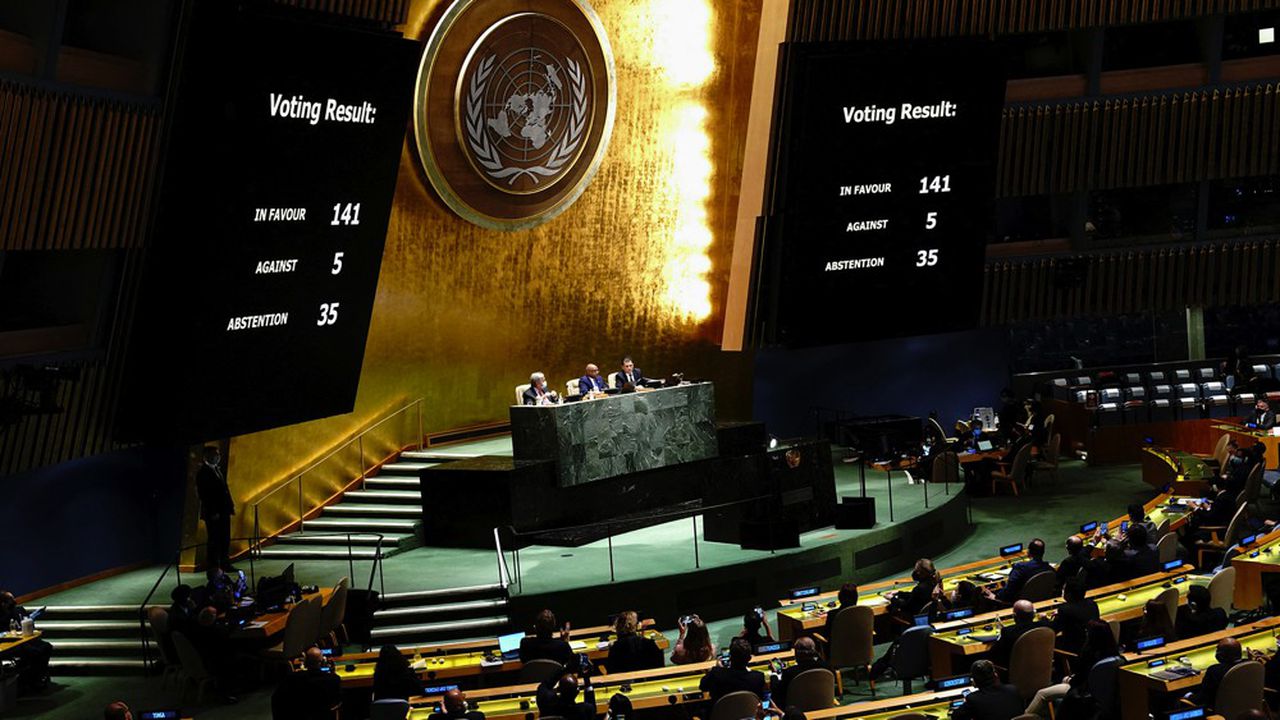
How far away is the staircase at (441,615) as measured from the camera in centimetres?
1608

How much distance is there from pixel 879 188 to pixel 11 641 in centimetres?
1096

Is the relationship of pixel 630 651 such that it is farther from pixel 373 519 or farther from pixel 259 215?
pixel 373 519

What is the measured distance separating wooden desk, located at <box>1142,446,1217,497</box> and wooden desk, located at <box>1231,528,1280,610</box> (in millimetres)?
3456

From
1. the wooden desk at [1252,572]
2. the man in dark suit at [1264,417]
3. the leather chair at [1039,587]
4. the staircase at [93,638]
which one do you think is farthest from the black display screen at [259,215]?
the man in dark suit at [1264,417]

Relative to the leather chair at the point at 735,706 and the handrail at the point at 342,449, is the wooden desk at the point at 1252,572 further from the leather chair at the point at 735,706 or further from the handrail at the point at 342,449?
the handrail at the point at 342,449

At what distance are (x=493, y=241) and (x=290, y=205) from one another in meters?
6.10

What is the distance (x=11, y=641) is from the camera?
1465cm

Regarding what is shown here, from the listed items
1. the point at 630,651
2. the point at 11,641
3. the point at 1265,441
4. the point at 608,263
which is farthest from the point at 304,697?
the point at 1265,441

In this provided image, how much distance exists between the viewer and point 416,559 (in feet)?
60.3

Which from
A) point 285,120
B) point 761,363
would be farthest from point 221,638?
point 761,363

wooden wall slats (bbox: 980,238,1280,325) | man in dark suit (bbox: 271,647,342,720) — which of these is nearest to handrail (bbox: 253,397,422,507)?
man in dark suit (bbox: 271,647,342,720)

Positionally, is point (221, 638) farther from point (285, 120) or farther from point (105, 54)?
point (105, 54)

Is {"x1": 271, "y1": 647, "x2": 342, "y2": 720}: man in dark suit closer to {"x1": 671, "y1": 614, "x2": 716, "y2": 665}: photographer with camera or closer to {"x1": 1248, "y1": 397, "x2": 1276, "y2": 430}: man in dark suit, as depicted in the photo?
{"x1": 671, "y1": 614, "x2": 716, "y2": 665}: photographer with camera

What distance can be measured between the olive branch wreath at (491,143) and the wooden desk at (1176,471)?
895 cm
